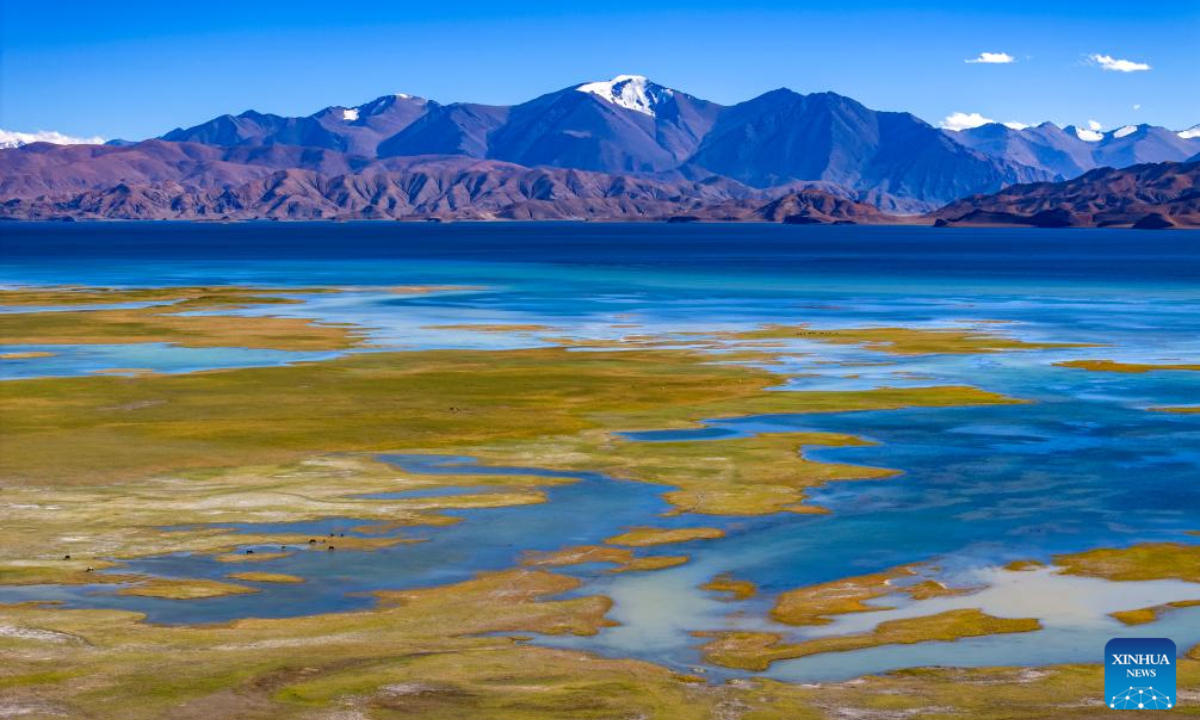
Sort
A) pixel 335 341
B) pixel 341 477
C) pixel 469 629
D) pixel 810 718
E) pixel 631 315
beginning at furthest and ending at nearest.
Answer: pixel 631 315
pixel 335 341
pixel 341 477
pixel 469 629
pixel 810 718

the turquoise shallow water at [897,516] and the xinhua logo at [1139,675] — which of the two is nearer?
the xinhua logo at [1139,675]

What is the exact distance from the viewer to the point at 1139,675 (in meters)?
26.8

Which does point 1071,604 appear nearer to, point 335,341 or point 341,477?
point 341,477

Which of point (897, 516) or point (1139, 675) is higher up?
point (1139, 675)

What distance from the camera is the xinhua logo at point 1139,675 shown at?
84.3 feet

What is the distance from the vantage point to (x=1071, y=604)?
33.6 meters

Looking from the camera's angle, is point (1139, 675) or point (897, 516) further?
point (897, 516)

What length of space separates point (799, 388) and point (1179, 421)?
17.0 m

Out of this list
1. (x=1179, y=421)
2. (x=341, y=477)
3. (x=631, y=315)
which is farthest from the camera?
(x=631, y=315)

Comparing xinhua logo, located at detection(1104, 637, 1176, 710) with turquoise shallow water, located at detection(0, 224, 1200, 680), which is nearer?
xinhua logo, located at detection(1104, 637, 1176, 710)

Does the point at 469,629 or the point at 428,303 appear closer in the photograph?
the point at 469,629

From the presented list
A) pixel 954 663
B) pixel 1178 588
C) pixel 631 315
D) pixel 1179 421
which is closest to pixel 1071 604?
pixel 1178 588

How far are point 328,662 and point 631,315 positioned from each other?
89.3m

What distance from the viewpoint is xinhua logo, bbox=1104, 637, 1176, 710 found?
84.3 feet
